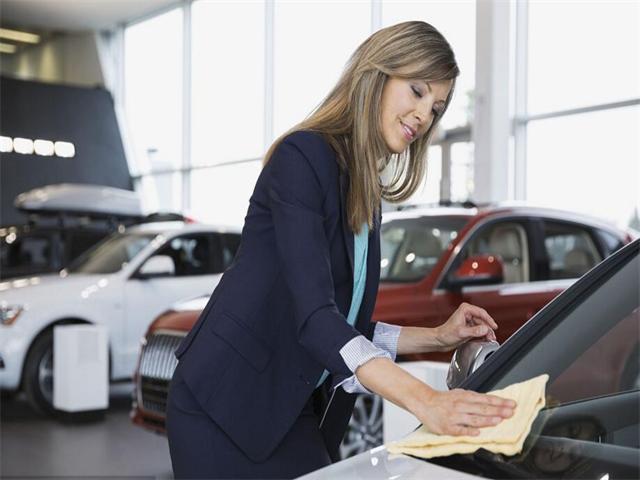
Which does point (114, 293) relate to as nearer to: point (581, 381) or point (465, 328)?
point (465, 328)

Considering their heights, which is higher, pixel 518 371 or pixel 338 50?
pixel 338 50

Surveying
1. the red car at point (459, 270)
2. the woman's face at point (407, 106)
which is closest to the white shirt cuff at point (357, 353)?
the woman's face at point (407, 106)

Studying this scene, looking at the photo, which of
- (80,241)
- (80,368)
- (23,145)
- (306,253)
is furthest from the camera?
(23,145)

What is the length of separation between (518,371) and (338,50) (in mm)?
10944

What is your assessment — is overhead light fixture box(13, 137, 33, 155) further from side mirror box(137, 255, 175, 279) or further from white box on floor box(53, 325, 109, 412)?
white box on floor box(53, 325, 109, 412)

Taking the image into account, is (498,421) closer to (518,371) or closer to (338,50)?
(518,371)

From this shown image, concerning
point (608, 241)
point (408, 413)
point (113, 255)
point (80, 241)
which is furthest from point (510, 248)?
point (80, 241)

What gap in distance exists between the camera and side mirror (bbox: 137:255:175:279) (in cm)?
775

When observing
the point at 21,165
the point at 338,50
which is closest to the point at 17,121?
the point at 21,165

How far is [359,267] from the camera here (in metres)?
1.90

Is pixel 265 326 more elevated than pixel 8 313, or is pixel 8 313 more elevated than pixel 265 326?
pixel 265 326

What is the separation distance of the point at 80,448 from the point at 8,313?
1716 millimetres

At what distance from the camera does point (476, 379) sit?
1.82 meters

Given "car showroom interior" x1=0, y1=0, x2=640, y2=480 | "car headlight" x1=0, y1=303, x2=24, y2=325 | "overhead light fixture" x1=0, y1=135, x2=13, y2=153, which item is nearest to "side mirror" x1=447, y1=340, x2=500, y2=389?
"car showroom interior" x1=0, y1=0, x2=640, y2=480
